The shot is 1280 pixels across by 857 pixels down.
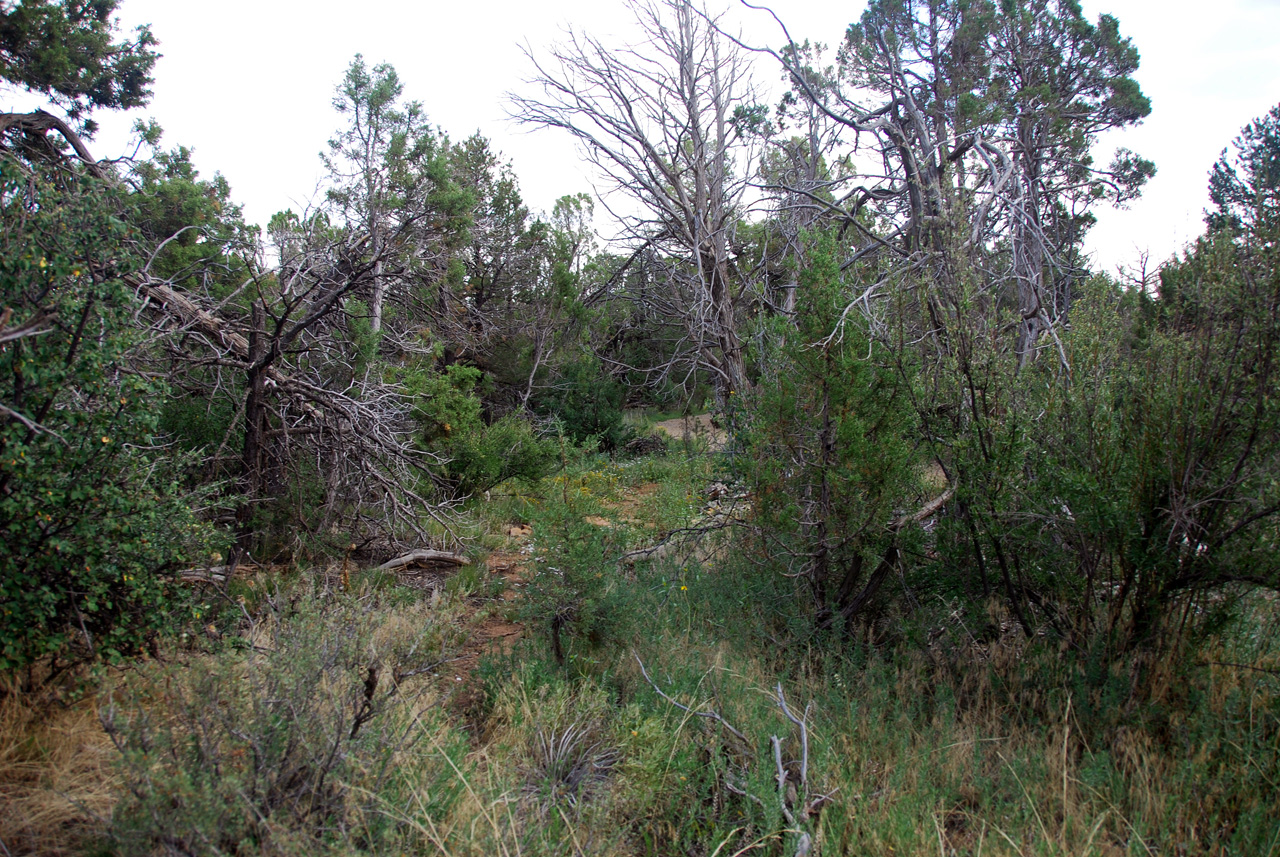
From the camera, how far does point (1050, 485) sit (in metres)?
3.93

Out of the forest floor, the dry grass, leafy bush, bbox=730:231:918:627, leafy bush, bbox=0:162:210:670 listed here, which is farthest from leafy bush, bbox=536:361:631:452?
the dry grass

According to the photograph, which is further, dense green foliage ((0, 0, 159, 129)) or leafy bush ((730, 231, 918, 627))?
dense green foliage ((0, 0, 159, 129))

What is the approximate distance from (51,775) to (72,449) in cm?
125

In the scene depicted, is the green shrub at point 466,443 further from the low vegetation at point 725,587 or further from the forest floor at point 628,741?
the forest floor at point 628,741

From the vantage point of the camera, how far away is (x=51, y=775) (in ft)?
9.11

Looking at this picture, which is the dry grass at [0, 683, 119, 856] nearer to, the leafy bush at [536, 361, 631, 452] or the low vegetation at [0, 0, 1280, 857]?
the low vegetation at [0, 0, 1280, 857]

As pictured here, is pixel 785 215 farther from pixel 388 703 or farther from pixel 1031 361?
pixel 388 703

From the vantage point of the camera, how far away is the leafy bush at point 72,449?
2.87m

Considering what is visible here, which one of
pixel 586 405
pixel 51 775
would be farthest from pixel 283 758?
pixel 586 405

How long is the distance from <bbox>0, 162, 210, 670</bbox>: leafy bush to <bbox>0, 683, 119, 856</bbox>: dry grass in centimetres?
23

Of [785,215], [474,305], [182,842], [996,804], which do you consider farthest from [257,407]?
[474,305]

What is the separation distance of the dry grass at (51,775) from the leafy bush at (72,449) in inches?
9.1

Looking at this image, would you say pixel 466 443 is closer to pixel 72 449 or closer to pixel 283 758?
pixel 72 449

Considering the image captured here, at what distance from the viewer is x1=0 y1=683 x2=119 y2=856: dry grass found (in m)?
2.45
